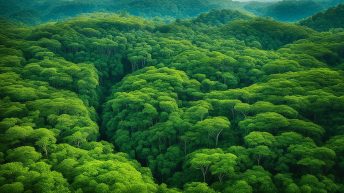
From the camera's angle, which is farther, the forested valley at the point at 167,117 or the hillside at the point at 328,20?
the hillside at the point at 328,20

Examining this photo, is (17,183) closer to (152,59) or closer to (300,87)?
(300,87)

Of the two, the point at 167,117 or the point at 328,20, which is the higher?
the point at 328,20

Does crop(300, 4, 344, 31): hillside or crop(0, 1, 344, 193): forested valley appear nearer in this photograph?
crop(0, 1, 344, 193): forested valley

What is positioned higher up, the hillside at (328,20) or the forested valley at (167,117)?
the hillside at (328,20)

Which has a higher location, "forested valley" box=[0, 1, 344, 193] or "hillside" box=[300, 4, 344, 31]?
"hillside" box=[300, 4, 344, 31]
